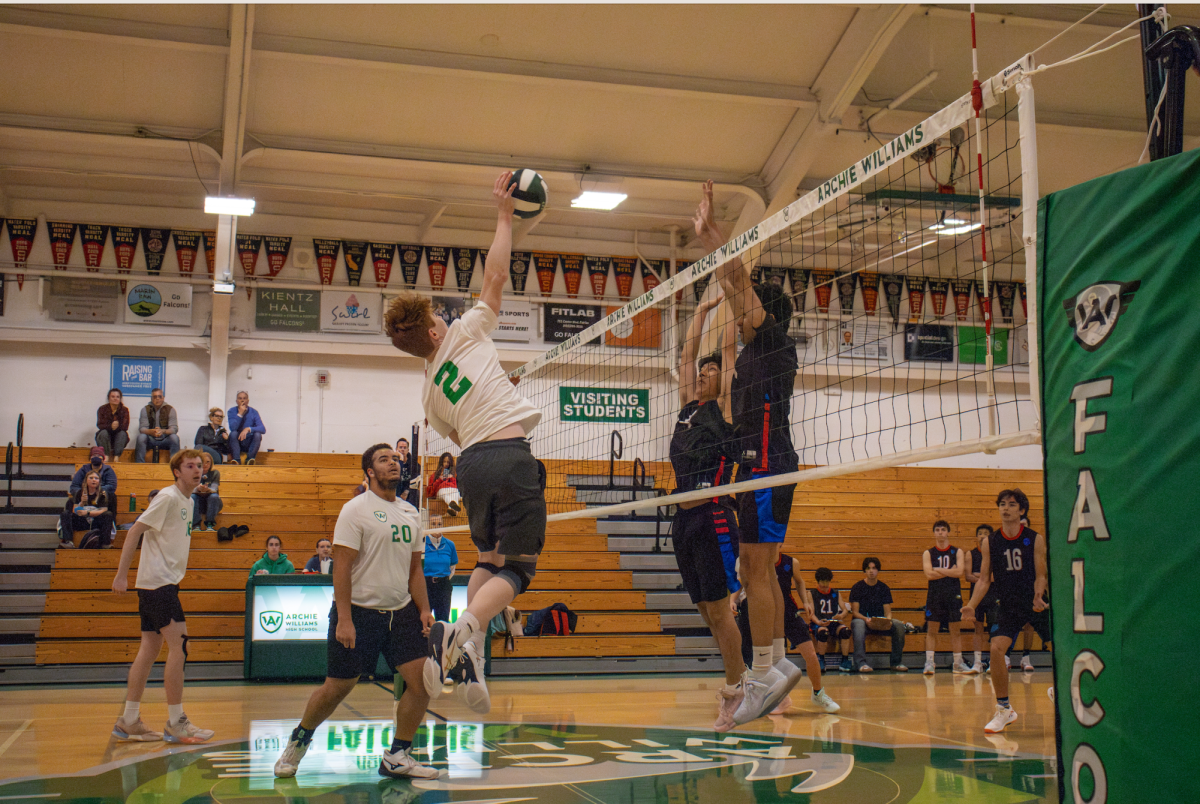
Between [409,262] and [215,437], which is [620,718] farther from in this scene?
[409,262]

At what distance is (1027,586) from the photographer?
6953 millimetres

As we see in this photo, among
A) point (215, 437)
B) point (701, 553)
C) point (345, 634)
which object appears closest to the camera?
point (345, 634)

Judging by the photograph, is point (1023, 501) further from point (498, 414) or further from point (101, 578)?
point (101, 578)

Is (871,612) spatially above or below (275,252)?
below

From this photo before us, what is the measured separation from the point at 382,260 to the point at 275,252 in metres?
2.11

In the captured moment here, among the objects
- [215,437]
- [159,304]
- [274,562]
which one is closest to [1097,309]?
[274,562]

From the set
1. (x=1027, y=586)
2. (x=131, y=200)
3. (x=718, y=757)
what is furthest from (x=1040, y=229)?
(x=131, y=200)

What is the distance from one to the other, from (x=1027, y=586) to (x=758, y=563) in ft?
8.77

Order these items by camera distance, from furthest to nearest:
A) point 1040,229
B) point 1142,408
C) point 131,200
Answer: point 131,200 → point 1040,229 → point 1142,408

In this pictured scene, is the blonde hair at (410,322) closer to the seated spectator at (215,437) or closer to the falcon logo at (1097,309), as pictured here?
the falcon logo at (1097,309)

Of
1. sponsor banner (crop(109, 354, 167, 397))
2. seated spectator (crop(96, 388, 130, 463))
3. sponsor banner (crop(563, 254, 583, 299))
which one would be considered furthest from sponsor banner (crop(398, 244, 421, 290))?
seated spectator (crop(96, 388, 130, 463))

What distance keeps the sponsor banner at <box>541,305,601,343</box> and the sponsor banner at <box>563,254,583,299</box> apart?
1.26ft

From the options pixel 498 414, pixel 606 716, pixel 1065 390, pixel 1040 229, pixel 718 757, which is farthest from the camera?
pixel 606 716

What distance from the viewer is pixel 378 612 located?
5.39 meters
